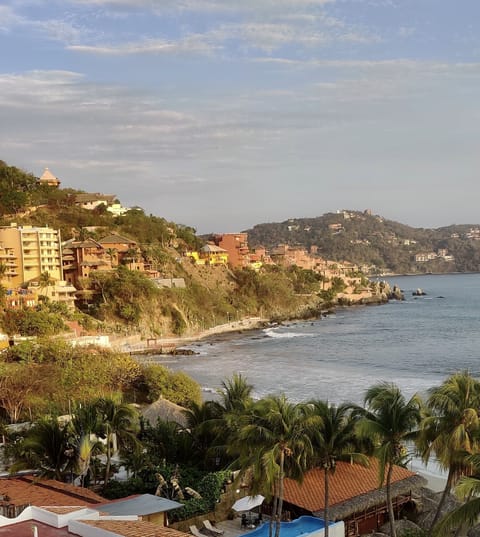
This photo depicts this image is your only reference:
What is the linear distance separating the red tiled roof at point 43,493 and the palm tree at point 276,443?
3.24 metres

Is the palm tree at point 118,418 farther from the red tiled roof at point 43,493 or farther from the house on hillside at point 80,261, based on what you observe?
the house on hillside at point 80,261

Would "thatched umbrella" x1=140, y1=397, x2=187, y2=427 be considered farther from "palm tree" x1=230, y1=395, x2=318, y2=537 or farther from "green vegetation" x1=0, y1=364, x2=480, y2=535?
"palm tree" x1=230, y1=395, x2=318, y2=537

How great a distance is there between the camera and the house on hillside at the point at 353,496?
51.6ft

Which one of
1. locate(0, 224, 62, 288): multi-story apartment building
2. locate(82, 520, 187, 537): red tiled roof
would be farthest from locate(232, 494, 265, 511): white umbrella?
locate(0, 224, 62, 288): multi-story apartment building

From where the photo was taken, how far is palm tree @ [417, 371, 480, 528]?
12.2m

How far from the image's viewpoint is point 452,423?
12.5 m

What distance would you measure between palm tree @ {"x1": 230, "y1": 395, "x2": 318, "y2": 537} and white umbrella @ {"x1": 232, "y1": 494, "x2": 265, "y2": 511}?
5.29 ft

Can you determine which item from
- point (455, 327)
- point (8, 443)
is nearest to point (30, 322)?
point (8, 443)

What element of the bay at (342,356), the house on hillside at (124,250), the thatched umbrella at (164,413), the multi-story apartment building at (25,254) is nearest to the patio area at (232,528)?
the thatched umbrella at (164,413)

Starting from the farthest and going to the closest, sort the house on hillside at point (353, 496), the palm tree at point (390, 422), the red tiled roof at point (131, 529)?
the house on hillside at point (353, 496)
the palm tree at point (390, 422)
the red tiled roof at point (131, 529)

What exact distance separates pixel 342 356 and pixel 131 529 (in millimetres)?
45828

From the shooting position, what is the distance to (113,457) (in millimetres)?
19844

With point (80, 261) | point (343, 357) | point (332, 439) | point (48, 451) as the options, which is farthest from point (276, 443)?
point (80, 261)

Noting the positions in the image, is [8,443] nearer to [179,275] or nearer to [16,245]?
[16,245]
